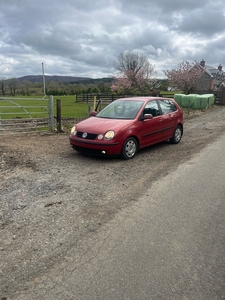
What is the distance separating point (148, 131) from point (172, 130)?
61.3 inches

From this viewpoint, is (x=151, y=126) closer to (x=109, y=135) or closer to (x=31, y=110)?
(x=109, y=135)

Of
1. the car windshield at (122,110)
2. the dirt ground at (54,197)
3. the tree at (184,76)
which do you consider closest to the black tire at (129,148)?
the dirt ground at (54,197)

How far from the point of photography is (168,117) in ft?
26.7

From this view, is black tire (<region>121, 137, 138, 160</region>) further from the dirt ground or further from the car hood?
the car hood

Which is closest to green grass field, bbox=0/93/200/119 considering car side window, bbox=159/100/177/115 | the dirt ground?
the dirt ground

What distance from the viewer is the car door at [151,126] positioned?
280 inches

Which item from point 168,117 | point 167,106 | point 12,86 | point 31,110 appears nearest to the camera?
point 168,117

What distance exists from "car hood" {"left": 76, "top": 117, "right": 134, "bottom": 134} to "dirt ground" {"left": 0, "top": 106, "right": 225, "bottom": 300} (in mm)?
799

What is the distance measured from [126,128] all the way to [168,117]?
7.33 ft

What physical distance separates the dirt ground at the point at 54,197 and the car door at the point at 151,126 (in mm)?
417

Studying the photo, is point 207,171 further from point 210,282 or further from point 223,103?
point 223,103

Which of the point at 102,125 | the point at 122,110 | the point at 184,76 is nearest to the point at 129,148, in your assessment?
the point at 102,125

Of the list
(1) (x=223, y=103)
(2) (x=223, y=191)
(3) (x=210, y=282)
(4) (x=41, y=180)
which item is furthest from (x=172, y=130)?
(1) (x=223, y=103)

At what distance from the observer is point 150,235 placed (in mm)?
3240
